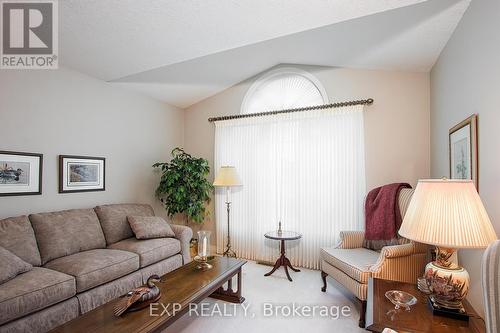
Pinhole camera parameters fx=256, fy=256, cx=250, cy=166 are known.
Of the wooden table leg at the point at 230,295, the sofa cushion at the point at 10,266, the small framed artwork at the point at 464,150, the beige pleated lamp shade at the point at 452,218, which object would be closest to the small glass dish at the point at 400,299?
the beige pleated lamp shade at the point at 452,218

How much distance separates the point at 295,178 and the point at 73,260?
269 cm

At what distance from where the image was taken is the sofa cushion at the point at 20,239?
86.9 inches

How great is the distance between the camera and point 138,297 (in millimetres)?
1669

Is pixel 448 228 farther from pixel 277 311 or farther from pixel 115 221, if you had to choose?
pixel 115 221

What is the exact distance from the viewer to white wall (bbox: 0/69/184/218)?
8.38 feet

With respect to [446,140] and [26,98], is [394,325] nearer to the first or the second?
[446,140]

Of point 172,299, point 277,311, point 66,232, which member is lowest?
point 277,311

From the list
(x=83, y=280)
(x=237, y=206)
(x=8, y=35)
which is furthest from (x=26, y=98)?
(x=237, y=206)

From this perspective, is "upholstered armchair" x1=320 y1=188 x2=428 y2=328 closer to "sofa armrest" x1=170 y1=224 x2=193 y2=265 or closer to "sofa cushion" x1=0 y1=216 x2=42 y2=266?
"sofa armrest" x1=170 y1=224 x2=193 y2=265

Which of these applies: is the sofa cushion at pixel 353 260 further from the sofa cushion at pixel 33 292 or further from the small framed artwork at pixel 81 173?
the small framed artwork at pixel 81 173

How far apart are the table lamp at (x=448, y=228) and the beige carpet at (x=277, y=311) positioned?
3.46 feet

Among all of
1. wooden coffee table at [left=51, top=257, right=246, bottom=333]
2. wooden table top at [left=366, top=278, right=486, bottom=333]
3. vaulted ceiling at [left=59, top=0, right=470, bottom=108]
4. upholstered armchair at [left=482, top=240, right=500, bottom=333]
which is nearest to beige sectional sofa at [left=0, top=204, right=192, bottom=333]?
wooden coffee table at [left=51, top=257, right=246, bottom=333]

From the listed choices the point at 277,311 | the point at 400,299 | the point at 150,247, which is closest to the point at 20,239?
the point at 150,247

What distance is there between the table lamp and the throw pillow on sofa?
2.63m
